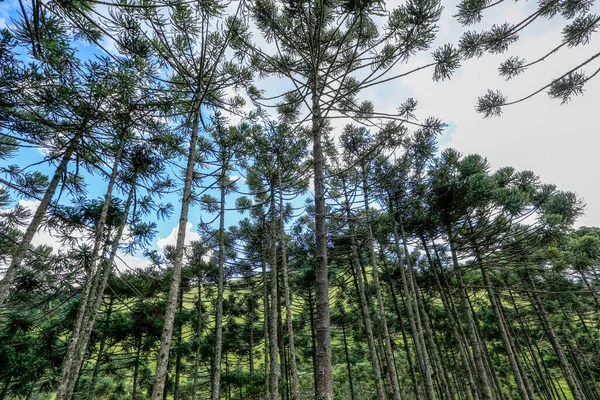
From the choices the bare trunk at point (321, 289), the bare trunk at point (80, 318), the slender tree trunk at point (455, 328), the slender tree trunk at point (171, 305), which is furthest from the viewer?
the slender tree trunk at point (455, 328)

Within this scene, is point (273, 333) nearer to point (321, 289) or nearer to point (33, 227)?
point (321, 289)

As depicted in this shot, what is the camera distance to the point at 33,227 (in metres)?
6.02

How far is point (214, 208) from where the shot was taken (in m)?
13.1

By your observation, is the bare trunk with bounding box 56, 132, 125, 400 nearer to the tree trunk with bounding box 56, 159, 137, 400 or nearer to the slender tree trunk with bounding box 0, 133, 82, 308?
the tree trunk with bounding box 56, 159, 137, 400

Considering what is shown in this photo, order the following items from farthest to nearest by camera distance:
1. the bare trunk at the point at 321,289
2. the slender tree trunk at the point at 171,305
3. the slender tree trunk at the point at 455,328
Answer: the slender tree trunk at the point at 455,328 < the slender tree trunk at the point at 171,305 < the bare trunk at the point at 321,289

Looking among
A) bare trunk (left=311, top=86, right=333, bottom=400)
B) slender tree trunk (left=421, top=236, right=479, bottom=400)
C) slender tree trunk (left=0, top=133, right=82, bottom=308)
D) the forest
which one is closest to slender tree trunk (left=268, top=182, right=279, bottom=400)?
the forest

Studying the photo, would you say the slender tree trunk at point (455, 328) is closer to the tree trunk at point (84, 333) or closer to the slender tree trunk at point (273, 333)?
the slender tree trunk at point (273, 333)

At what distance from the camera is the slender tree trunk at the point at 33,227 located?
543 cm

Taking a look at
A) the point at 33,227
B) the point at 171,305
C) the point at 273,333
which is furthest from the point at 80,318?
the point at 273,333

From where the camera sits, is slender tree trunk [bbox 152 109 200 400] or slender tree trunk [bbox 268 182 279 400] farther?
slender tree trunk [bbox 268 182 279 400]

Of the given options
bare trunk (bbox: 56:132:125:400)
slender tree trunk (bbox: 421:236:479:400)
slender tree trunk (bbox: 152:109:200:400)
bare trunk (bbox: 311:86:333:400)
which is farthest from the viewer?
slender tree trunk (bbox: 421:236:479:400)

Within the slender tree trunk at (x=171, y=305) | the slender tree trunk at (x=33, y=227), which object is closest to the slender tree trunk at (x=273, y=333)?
the slender tree trunk at (x=171, y=305)

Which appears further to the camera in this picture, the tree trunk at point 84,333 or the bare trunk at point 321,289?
the tree trunk at point 84,333

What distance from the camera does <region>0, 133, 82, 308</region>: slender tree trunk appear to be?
543 centimetres
